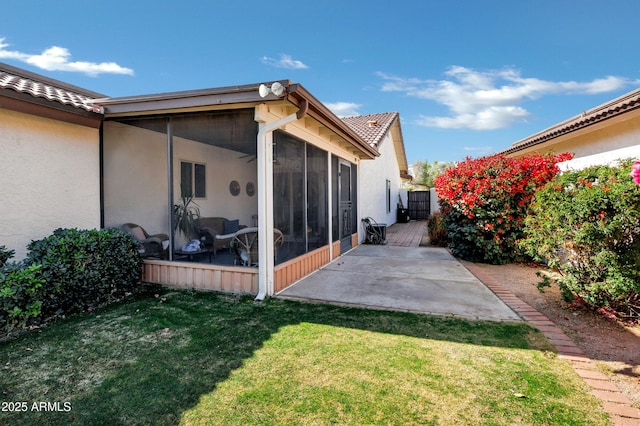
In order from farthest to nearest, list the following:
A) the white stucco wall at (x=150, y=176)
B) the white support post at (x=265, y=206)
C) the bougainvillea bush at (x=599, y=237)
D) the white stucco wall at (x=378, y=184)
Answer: the white stucco wall at (x=378, y=184) → the white stucco wall at (x=150, y=176) → the white support post at (x=265, y=206) → the bougainvillea bush at (x=599, y=237)

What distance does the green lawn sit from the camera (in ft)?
7.54

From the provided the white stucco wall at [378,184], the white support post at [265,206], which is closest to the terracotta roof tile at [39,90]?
the white support post at [265,206]

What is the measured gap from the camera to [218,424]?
217 centimetres

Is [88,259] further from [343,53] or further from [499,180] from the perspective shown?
[343,53]

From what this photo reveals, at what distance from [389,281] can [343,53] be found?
10950 mm

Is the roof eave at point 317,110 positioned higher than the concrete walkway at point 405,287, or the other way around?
the roof eave at point 317,110

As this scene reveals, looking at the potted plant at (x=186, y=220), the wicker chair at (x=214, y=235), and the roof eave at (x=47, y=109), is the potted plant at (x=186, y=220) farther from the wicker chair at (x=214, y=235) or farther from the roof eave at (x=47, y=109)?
the roof eave at (x=47, y=109)

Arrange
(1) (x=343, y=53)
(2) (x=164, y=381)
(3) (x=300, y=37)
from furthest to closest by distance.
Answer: (1) (x=343, y=53), (3) (x=300, y=37), (2) (x=164, y=381)

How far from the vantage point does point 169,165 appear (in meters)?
5.59

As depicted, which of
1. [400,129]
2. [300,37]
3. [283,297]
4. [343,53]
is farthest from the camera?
[400,129]

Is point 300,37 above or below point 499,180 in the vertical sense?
above

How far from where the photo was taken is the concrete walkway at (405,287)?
4566 millimetres

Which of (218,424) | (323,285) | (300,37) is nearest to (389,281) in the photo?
(323,285)

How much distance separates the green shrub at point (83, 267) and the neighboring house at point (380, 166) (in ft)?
24.4
